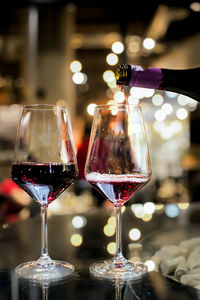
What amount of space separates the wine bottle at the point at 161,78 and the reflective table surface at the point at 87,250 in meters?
0.27

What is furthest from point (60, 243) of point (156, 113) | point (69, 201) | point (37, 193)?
point (156, 113)

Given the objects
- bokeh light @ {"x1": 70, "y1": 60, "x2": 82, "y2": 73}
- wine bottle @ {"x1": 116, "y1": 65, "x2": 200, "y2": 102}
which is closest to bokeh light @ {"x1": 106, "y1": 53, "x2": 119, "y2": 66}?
bokeh light @ {"x1": 70, "y1": 60, "x2": 82, "y2": 73}

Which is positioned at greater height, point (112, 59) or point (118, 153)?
point (112, 59)

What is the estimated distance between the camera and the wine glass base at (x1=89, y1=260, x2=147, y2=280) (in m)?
0.51

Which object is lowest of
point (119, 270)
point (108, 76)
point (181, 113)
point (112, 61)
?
point (119, 270)

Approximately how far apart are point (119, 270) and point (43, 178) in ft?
0.60

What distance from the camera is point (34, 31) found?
489 cm

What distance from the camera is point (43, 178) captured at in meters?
0.62

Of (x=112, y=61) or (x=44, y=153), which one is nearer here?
(x=44, y=153)

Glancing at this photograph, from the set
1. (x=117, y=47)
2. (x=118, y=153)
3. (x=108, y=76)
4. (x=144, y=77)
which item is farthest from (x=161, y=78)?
(x=108, y=76)

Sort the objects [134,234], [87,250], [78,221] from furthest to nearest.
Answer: [78,221] → [134,234] → [87,250]

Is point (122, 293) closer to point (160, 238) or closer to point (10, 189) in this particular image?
point (160, 238)

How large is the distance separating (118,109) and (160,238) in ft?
0.84

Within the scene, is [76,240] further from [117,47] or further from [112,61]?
[112,61]
